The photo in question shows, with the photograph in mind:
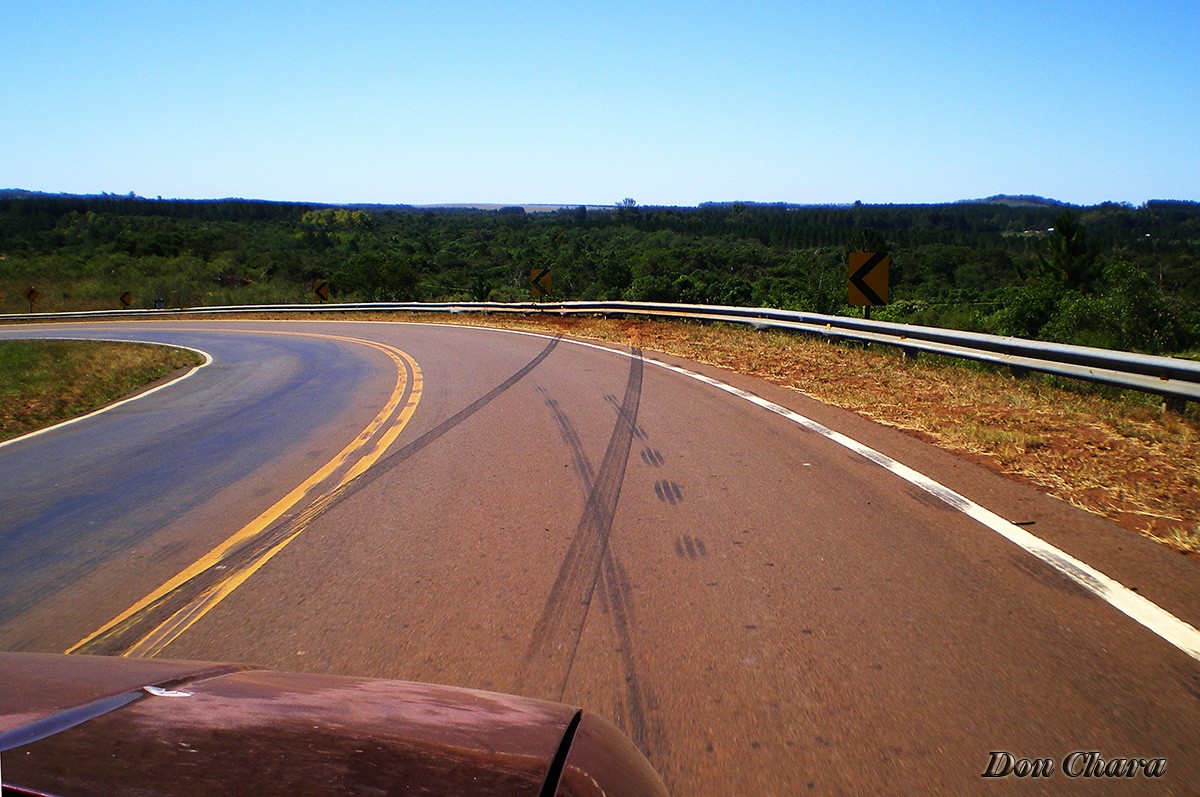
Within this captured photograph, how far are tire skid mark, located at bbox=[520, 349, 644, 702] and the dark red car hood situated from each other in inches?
62.5

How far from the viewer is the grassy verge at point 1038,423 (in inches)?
243

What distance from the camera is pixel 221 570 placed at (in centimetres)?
520

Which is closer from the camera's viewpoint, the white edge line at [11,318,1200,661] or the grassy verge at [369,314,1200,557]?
the white edge line at [11,318,1200,661]

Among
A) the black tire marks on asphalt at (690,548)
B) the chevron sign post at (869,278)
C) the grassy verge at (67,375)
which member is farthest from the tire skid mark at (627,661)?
the chevron sign post at (869,278)

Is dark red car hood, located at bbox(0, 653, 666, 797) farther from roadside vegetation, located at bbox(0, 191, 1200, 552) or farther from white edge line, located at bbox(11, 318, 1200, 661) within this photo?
roadside vegetation, located at bbox(0, 191, 1200, 552)

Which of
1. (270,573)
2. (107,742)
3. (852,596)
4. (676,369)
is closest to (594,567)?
(852,596)

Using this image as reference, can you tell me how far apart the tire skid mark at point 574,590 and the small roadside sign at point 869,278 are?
937 centimetres

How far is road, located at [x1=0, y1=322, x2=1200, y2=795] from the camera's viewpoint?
3178mm

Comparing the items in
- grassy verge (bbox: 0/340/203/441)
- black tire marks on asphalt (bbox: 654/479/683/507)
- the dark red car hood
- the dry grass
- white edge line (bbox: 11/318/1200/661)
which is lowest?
grassy verge (bbox: 0/340/203/441)

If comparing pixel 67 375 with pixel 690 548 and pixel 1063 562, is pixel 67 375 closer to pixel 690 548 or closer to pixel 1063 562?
pixel 690 548

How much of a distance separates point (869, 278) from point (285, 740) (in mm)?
15603
